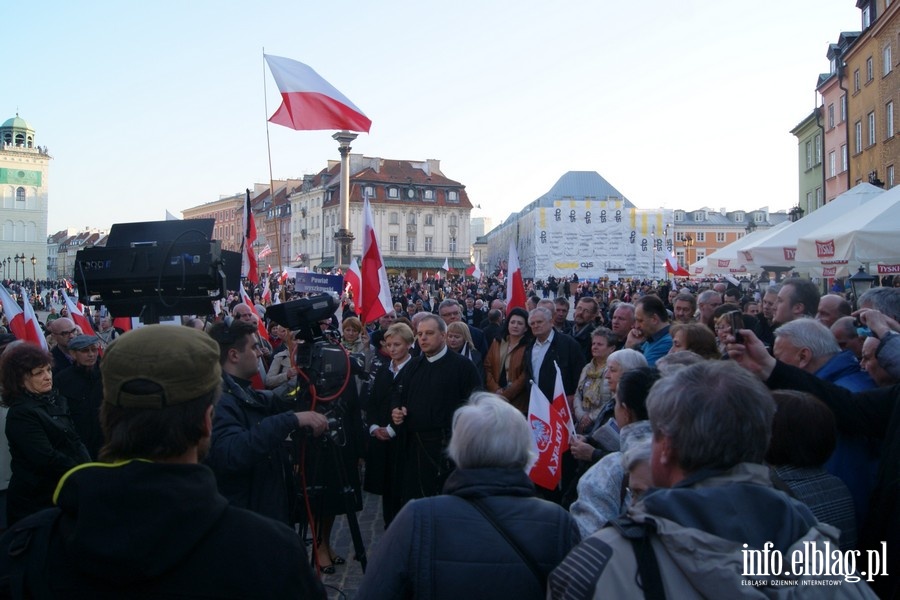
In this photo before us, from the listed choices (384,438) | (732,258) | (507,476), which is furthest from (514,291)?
(732,258)

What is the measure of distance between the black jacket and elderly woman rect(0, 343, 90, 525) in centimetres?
300

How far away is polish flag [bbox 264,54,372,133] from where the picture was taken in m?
9.95

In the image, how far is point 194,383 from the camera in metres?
1.95

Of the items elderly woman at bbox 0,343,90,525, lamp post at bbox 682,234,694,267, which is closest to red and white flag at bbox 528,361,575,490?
elderly woman at bbox 0,343,90,525

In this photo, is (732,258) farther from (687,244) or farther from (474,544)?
(687,244)

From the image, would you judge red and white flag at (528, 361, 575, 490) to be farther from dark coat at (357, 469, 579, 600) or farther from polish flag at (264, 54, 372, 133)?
polish flag at (264, 54, 372, 133)

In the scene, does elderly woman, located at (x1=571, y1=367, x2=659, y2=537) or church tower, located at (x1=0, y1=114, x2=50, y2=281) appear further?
church tower, located at (x1=0, y1=114, x2=50, y2=281)

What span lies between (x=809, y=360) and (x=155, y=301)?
3.87 meters

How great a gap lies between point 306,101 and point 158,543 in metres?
9.00

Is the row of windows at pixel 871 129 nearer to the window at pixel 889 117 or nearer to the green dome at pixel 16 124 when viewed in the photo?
the window at pixel 889 117

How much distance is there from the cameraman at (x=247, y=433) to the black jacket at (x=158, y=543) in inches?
74.6

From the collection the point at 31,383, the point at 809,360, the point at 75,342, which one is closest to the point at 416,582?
the point at 809,360

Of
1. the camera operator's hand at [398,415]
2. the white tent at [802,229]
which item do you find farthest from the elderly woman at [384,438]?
the white tent at [802,229]

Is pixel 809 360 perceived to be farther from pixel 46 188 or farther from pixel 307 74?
pixel 46 188
